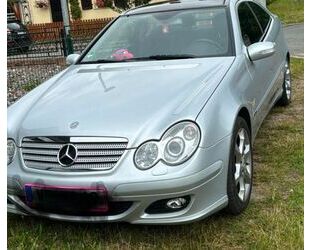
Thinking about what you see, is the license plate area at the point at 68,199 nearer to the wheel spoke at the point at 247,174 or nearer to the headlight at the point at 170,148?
the headlight at the point at 170,148

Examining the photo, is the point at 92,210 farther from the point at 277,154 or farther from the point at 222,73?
the point at 277,154

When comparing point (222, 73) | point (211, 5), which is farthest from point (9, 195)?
point (211, 5)

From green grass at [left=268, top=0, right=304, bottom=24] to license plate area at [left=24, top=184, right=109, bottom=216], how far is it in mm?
19605

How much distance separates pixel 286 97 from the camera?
606cm

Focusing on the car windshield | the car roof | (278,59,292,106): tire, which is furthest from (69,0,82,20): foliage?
the car windshield

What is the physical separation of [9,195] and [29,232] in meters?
0.35

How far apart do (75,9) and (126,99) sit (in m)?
28.3

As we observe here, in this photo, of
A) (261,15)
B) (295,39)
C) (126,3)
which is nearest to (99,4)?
(126,3)

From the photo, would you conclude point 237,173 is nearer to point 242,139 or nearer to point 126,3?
point 242,139

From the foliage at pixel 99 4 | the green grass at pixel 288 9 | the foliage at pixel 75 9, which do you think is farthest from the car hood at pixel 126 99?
the foliage at pixel 75 9

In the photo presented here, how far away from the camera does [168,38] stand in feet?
13.9

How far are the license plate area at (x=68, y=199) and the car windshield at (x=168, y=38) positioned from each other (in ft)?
5.36

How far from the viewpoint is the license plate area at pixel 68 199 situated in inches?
112

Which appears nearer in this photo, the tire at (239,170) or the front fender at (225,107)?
the front fender at (225,107)
